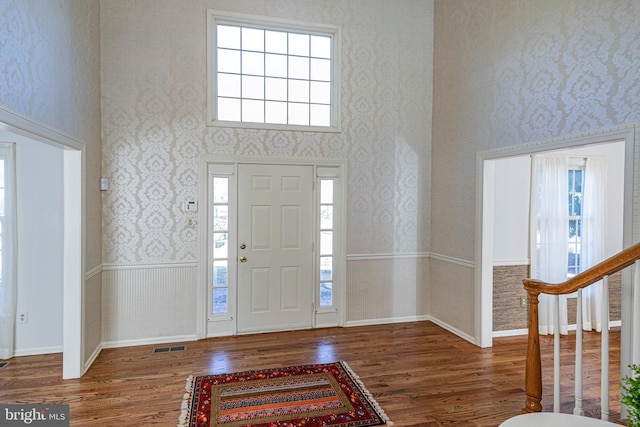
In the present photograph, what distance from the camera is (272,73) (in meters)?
4.46

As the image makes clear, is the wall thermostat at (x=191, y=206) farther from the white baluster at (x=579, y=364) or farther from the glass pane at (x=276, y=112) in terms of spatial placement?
the white baluster at (x=579, y=364)

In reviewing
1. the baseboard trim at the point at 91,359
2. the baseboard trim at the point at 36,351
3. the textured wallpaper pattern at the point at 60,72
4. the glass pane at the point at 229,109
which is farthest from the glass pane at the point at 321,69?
the baseboard trim at the point at 36,351

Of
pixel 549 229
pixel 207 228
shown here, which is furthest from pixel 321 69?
pixel 549 229

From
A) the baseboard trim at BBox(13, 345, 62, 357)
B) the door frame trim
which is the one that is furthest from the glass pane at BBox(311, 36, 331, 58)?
the baseboard trim at BBox(13, 345, 62, 357)

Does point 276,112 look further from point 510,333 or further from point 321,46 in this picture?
point 510,333

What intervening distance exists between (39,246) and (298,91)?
318cm

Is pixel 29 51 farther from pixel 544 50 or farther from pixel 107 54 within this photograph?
pixel 544 50

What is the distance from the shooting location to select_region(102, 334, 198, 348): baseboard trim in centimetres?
391

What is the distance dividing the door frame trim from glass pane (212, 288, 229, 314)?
0.10 meters

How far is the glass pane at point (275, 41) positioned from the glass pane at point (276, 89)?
1.16 feet

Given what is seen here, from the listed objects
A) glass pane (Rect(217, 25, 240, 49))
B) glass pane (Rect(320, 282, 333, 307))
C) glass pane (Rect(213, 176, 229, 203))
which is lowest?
glass pane (Rect(320, 282, 333, 307))

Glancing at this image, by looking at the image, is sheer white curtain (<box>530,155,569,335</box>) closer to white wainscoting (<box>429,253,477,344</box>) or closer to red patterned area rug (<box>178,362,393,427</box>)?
white wainscoting (<box>429,253,477,344</box>)

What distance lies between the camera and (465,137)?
166 inches

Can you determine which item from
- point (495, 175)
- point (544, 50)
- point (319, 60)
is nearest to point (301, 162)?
point (319, 60)
